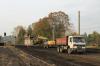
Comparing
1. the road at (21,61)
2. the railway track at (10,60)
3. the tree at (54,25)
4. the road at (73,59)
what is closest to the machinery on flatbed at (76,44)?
the road at (73,59)

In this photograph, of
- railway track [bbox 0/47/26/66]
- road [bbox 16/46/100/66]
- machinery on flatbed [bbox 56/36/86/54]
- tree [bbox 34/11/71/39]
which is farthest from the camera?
tree [bbox 34/11/71/39]

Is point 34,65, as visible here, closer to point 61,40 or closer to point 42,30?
point 61,40

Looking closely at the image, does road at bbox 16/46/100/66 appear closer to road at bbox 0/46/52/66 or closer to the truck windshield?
road at bbox 0/46/52/66

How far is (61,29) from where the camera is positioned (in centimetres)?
12875

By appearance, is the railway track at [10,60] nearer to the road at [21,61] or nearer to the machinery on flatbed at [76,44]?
the road at [21,61]

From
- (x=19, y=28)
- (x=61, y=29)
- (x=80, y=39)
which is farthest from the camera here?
(x=19, y=28)

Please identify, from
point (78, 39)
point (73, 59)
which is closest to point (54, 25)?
point (78, 39)

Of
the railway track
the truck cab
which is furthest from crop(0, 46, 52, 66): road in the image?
the truck cab

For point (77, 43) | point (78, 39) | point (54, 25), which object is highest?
point (54, 25)

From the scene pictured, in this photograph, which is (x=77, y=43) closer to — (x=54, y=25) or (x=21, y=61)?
(x=21, y=61)

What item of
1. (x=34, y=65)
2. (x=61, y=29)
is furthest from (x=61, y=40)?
(x=61, y=29)

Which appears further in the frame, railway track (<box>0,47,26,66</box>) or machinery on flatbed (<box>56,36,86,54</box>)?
machinery on flatbed (<box>56,36,86,54</box>)

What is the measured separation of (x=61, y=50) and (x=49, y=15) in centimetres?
8971

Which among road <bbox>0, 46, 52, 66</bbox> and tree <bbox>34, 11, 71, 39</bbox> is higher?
tree <bbox>34, 11, 71, 39</bbox>
